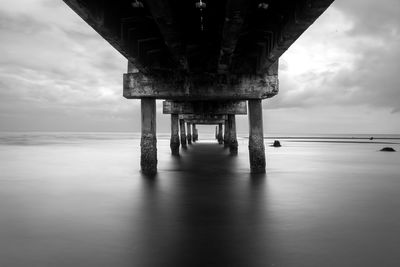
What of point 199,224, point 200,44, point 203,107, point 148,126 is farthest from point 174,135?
point 199,224

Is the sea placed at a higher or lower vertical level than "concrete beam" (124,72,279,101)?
lower

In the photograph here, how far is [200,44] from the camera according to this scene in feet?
26.1

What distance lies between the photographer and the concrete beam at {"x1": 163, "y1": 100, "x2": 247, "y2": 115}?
60.4 feet

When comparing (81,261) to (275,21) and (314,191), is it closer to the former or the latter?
(275,21)

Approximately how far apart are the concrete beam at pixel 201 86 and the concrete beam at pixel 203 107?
8.73 m

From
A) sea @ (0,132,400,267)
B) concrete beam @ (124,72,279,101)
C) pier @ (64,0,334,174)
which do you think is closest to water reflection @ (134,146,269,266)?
sea @ (0,132,400,267)

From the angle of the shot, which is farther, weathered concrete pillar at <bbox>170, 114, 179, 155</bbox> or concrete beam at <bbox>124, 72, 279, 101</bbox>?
weathered concrete pillar at <bbox>170, 114, 179, 155</bbox>

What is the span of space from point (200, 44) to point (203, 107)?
1051 centimetres

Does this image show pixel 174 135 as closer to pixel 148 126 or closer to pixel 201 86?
pixel 148 126

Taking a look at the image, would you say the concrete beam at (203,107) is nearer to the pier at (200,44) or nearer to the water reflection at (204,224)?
the pier at (200,44)

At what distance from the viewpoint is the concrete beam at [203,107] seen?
18.4 metres

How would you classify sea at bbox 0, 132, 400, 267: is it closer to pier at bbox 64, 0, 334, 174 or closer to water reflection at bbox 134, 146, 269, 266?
water reflection at bbox 134, 146, 269, 266

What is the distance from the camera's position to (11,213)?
222 inches

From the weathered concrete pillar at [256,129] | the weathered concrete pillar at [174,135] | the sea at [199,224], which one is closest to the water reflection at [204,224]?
the sea at [199,224]
